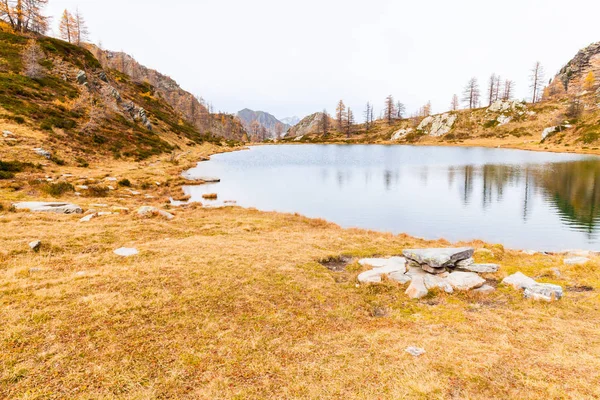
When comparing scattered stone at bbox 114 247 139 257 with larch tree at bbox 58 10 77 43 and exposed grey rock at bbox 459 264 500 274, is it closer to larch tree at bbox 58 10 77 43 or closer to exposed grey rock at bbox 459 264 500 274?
exposed grey rock at bbox 459 264 500 274

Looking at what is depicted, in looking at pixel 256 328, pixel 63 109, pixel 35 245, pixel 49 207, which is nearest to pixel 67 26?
pixel 63 109

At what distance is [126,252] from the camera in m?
13.6

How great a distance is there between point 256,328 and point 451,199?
32.2 meters

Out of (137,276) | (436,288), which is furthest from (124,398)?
(436,288)

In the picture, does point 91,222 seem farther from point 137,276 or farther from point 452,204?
point 452,204

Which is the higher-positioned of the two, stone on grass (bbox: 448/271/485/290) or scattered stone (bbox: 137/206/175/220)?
scattered stone (bbox: 137/206/175/220)

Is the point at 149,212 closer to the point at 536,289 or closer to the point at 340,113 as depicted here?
the point at 536,289

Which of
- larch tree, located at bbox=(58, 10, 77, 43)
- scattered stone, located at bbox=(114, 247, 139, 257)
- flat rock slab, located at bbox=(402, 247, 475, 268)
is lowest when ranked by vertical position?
flat rock slab, located at bbox=(402, 247, 475, 268)

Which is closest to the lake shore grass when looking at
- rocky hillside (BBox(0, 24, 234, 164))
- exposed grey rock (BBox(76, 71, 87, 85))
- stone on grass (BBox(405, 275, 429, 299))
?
stone on grass (BBox(405, 275, 429, 299))

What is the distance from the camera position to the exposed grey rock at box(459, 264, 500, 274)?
13164 mm

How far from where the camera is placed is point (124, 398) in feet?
19.7

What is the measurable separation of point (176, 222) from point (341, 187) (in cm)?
2665

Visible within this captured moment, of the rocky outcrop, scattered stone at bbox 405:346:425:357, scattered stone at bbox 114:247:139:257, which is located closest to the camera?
scattered stone at bbox 405:346:425:357

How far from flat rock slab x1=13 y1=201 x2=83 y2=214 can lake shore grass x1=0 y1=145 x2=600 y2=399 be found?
3662 mm
